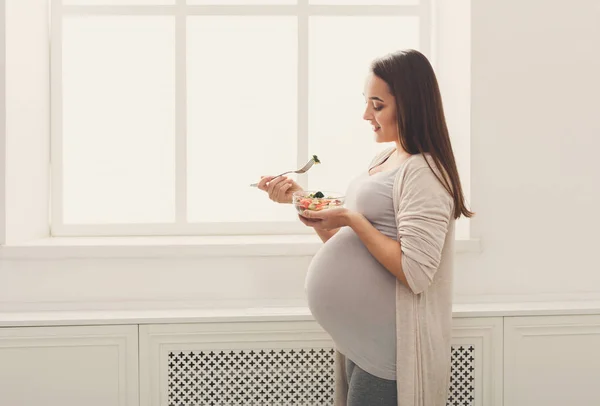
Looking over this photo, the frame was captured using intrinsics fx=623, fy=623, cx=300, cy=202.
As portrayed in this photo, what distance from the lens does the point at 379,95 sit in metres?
1.68

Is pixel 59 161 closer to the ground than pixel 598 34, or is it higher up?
closer to the ground

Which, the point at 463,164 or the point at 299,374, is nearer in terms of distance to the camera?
the point at 299,374

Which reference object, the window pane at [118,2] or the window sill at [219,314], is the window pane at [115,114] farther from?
the window sill at [219,314]

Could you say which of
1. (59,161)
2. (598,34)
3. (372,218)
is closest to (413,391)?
(372,218)

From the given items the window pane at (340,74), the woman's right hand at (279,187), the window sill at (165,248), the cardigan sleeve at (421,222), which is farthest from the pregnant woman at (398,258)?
the window pane at (340,74)

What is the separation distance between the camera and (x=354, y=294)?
1.66 m

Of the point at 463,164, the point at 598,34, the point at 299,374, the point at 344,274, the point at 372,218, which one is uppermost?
the point at 598,34

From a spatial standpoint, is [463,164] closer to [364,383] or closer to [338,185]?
[338,185]

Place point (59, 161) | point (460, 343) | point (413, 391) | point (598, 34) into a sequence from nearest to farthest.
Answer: point (413, 391)
point (460, 343)
point (598, 34)
point (59, 161)

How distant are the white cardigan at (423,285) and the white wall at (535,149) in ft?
2.16

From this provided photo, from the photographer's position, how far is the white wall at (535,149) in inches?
89.3

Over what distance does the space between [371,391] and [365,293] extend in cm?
26

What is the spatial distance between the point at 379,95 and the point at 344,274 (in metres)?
0.49

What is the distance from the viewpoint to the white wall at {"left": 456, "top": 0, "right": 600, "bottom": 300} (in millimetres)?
2268
